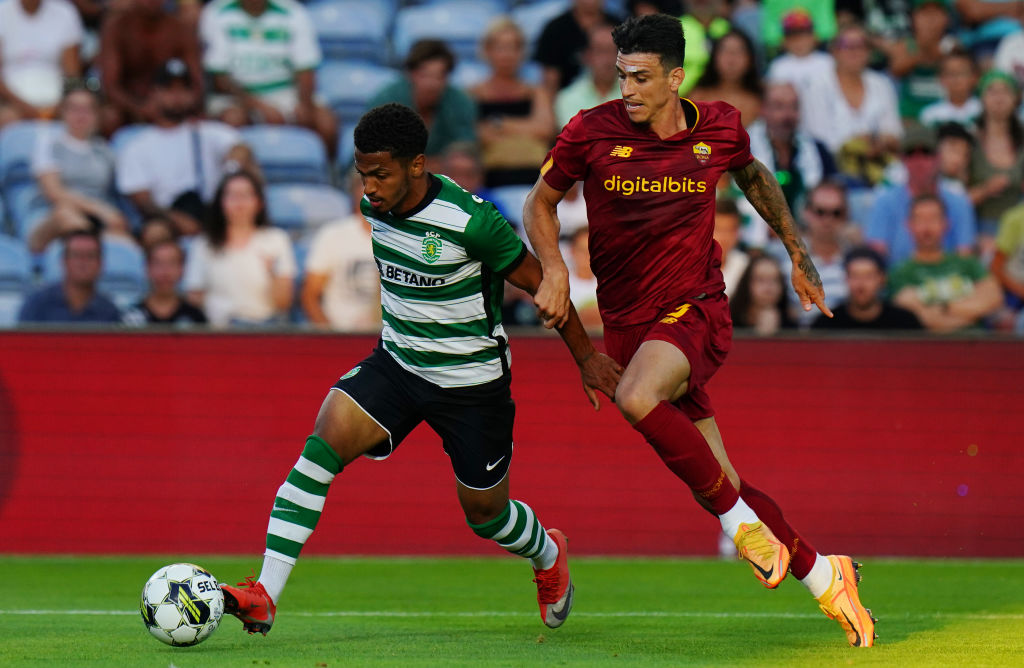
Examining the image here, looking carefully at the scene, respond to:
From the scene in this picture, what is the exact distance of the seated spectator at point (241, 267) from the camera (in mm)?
11328

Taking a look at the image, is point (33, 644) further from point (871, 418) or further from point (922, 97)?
point (922, 97)

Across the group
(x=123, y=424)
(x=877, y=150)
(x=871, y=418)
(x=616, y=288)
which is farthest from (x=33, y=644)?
(x=877, y=150)

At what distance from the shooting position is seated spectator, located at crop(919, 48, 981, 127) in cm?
1277

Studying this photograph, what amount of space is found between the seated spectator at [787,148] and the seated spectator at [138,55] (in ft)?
15.9

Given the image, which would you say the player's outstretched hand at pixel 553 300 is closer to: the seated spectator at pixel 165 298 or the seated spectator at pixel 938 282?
the seated spectator at pixel 165 298

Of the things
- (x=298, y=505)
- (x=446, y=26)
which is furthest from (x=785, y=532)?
(x=446, y=26)

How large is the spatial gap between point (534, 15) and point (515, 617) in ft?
26.6

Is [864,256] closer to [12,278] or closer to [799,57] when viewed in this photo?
[799,57]

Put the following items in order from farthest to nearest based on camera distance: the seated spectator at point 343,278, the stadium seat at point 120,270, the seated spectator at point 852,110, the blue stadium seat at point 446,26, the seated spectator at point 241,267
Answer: the blue stadium seat at point 446,26 → the seated spectator at point 852,110 → the stadium seat at point 120,270 → the seated spectator at point 241,267 → the seated spectator at point 343,278

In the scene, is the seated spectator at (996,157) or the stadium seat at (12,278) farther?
the seated spectator at (996,157)

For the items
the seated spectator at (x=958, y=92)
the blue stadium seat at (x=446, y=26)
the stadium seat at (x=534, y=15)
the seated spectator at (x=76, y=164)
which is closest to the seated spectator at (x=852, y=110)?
the seated spectator at (x=958, y=92)

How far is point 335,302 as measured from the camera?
11.2 metres

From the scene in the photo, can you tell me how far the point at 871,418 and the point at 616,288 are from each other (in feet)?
14.9

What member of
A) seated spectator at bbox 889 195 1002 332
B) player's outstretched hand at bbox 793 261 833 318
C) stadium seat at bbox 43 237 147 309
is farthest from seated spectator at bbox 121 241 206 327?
player's outstretched hand at bbox 793 261 833 318
